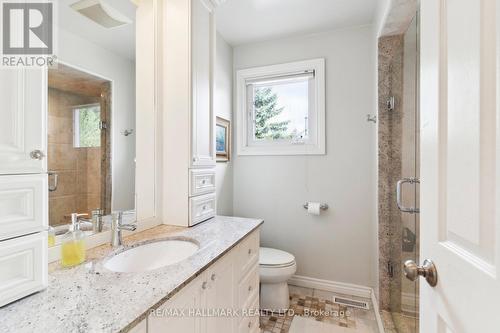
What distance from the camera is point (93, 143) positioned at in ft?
3.72

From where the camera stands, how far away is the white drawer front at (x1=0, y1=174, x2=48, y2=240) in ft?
2.12

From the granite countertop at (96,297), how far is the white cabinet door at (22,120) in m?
0.36

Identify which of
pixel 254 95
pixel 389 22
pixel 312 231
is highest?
pixel 389 22

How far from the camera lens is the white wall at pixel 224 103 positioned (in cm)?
225

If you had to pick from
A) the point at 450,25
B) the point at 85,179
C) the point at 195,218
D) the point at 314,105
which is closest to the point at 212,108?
the point at 195,218

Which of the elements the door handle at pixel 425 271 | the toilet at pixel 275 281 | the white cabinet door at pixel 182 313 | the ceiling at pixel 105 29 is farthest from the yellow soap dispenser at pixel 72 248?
the toilet at pixel 275 281

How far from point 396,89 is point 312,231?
137 centimetres

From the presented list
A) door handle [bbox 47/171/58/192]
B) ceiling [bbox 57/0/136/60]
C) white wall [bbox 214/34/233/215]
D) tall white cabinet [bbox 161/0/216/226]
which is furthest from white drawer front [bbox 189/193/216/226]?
ceiling [bbox 57/0/136/60]

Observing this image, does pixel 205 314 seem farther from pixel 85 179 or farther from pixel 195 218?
pixel 85 179

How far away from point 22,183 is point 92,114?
538mm

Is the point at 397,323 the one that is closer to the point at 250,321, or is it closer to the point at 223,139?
the point at 250,321

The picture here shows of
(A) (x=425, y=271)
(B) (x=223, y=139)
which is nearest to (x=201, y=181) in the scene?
(B) (x=223, y=139)

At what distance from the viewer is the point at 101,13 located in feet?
3.81

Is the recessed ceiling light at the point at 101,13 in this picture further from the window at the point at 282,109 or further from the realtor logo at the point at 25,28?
the window at the point at 282,109
